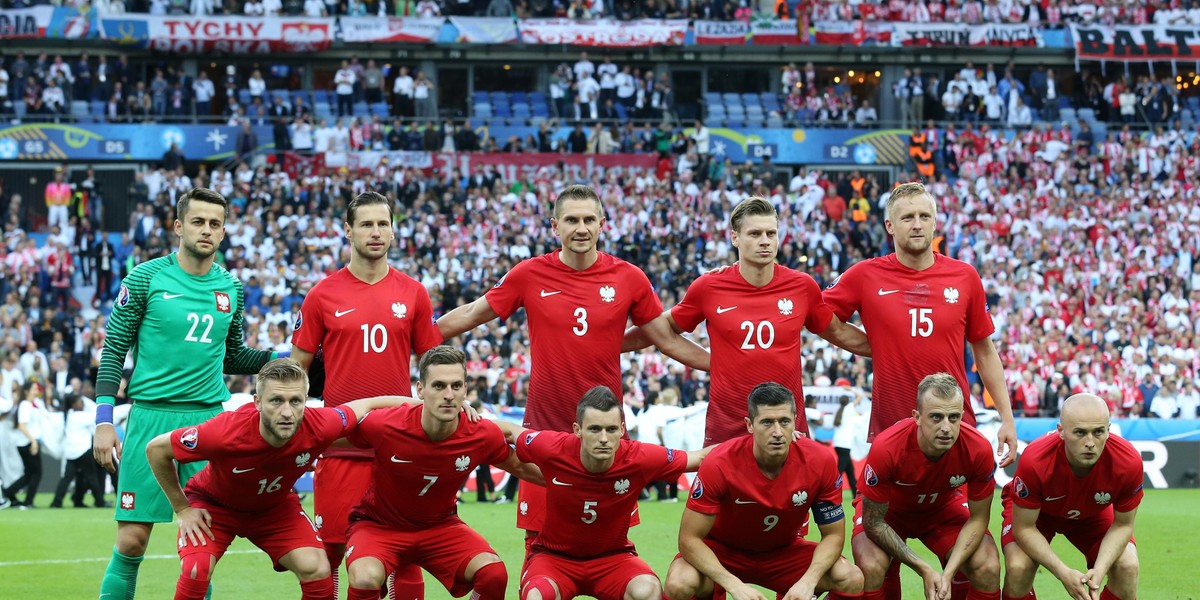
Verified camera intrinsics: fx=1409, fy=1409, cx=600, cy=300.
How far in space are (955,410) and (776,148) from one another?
2753 centimetres

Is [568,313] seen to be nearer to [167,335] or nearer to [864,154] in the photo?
[167,335]

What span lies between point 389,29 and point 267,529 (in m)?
28.8

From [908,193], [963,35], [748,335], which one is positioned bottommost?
[748,335]

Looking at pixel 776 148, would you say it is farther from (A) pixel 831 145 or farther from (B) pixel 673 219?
(B) pixel 673 219

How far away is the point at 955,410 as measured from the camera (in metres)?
7.86

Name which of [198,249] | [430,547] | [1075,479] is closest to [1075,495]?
[1075,479]

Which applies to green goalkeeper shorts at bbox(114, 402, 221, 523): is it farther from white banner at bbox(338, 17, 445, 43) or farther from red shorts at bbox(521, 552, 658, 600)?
white banner at bbox(338, 17, 445, 43)

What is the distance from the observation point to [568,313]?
8.54 m

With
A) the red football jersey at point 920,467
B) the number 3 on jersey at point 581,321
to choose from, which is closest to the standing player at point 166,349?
the number 3 on jersey at point 581,321

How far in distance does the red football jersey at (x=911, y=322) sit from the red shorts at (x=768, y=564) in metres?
1.06

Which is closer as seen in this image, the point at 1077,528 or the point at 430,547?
the point at 430,547

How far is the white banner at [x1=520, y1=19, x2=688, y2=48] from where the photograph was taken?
36062 mm

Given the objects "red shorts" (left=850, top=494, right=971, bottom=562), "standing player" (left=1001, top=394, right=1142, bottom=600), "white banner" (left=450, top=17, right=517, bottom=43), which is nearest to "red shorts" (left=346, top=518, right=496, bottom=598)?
"red shorts" (left=850, top=494, right=971, bottom=562)

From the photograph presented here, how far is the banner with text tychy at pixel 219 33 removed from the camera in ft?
111
